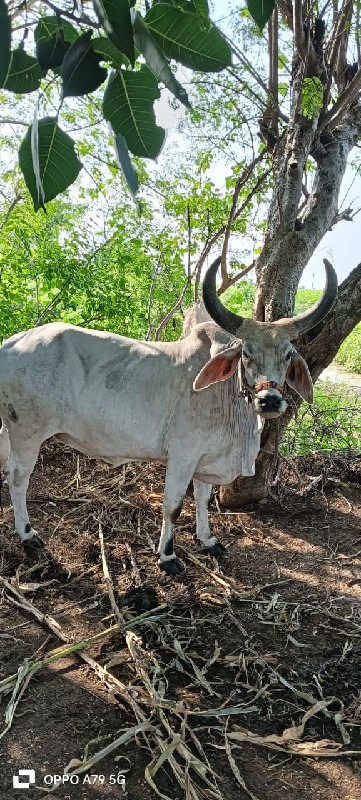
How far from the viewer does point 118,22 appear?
72cm

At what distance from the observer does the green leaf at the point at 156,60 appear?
0.72 metres

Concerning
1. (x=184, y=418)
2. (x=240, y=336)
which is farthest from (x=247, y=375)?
(x=184, y=418)

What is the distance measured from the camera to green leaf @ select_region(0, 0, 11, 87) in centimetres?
69

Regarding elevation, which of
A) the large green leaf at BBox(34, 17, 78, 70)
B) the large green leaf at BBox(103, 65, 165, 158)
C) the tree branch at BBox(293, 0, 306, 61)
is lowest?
the large green leaf at BBox(103, 65, 165, 158)

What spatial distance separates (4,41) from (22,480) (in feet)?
10.4

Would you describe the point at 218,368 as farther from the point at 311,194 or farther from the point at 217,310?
the point at 311,194

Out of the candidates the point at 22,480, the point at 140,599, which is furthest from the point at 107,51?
the point at 22,480

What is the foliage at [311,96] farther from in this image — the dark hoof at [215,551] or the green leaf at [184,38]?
the green leaf at [184,38]

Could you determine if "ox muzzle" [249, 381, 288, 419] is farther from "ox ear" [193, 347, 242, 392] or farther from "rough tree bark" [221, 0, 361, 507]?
"rough tree bark" [221, 0, 361, 507]

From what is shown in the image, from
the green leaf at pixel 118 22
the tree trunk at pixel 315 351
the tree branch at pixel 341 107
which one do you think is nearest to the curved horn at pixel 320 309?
the tree trunk at pixel 315 351

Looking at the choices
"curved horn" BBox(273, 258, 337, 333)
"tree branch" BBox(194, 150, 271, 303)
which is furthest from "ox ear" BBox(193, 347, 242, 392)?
"tree branch" BBox(194, 150, 271, 303)

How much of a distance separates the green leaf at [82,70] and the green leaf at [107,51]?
0.01 meters

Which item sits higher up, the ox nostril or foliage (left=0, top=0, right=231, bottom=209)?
foliage (left=0, top=0, right=231, bottom=209)

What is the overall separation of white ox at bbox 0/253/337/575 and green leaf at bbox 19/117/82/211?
8.48 ft
